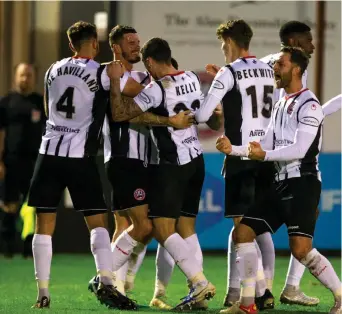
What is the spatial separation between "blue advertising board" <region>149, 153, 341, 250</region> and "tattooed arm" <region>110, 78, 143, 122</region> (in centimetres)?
498

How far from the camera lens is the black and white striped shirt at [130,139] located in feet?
32.6

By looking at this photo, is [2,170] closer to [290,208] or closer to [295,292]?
[295,292]

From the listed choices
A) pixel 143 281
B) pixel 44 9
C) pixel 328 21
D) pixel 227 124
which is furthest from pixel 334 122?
pixel 227 124

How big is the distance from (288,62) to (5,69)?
10.1 metres

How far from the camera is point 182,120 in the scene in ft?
30.7

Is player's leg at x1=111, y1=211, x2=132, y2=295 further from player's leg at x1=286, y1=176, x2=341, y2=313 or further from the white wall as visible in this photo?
the white wall

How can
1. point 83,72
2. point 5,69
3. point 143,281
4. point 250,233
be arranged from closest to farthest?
point 250,233 < point 83,72 < point 143,281 < point 5,69

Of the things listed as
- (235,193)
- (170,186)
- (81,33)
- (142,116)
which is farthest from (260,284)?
(81,33)

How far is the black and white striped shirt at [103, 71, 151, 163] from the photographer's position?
995 cm

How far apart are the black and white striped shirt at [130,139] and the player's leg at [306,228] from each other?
4.83 ft

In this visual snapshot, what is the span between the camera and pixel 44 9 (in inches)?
702

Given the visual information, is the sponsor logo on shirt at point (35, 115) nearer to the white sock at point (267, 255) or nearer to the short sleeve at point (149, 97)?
the white sock at point (267, 255)

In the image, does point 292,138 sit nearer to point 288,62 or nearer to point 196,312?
point 288,62

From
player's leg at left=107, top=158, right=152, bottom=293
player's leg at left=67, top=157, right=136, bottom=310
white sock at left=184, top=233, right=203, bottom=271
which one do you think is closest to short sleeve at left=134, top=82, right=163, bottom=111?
player's leg at left=67, top=157, right=136, bottom=310
